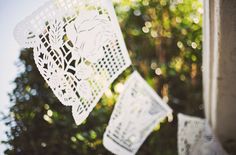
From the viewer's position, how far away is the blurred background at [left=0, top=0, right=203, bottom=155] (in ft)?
8.35

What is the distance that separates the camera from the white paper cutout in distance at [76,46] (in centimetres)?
152

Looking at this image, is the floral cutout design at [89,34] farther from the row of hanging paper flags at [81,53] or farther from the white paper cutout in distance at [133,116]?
the white paper cutout in distance at [133,116]

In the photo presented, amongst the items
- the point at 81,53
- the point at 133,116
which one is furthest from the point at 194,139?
the point at 81,53

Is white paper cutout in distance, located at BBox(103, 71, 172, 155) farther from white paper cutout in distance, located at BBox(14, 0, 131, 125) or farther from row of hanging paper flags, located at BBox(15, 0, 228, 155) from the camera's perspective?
white paper cutout in distance, located at BBox(14, 0, 131, 125)

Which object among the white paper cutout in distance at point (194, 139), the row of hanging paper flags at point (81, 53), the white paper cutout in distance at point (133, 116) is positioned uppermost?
the row of hanging paper flags at point (81, 53)

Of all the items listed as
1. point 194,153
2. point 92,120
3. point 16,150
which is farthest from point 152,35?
point 16,150

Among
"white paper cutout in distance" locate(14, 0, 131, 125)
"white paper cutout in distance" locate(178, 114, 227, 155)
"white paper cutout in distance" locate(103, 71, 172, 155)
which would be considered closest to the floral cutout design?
"white paper cutout in distance" locate(14, 0, 131, 125)

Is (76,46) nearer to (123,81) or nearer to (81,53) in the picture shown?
(81,53)

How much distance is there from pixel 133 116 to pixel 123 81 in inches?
35.6

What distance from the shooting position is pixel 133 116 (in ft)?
8.35

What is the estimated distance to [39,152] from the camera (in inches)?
99.3

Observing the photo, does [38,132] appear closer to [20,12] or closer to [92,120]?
[92,120]

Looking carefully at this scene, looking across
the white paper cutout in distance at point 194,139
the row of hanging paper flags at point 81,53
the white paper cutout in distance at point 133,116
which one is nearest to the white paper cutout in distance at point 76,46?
the row of hanging paper flags at point 81,53

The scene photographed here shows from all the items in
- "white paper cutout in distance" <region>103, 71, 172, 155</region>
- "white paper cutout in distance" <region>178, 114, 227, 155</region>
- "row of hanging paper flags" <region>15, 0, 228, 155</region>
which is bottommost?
"white paper cutout in distance" <region>178, 114, 227, 155</region>
